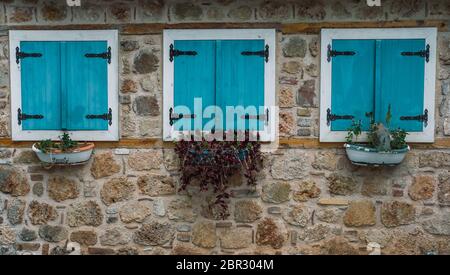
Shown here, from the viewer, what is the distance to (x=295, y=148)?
16.9ft

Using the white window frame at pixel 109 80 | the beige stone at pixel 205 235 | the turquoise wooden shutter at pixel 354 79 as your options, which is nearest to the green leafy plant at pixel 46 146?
the white window frame at pixel 109 80

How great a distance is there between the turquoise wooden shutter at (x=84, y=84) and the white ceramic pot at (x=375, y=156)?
249 centimetres

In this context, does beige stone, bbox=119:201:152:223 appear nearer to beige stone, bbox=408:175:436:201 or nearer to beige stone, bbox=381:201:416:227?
beige stone, bbox=381:201:416:227

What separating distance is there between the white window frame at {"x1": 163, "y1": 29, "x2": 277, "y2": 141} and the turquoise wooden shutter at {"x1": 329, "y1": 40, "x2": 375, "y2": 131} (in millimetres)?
597

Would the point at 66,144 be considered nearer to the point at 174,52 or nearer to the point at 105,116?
the point at 105,116

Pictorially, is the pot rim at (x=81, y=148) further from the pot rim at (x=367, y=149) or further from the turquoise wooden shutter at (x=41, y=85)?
the pot rim at (x=367, y=149)

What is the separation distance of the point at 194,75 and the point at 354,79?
1571mm

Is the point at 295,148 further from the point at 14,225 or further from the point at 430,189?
the point at 14,225

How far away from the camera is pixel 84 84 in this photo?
205 inches

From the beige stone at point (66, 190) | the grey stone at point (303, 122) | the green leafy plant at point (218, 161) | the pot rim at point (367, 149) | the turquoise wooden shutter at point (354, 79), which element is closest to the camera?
the pot rim at point (367, 149)

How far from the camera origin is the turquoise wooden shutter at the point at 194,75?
511 cm

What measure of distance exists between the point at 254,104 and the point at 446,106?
6.14 feet

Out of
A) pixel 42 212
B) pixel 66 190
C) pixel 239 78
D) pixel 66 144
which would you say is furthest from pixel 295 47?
pixel 42 212

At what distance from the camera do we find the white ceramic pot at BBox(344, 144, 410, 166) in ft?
15.8
